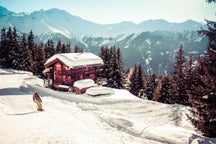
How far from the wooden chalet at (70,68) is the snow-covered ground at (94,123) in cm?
809

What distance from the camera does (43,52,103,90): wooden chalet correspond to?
128 feet

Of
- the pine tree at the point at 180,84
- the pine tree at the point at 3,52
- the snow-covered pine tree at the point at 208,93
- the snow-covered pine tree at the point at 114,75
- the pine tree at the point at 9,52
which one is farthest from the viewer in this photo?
the pine tree at the point at 3,52

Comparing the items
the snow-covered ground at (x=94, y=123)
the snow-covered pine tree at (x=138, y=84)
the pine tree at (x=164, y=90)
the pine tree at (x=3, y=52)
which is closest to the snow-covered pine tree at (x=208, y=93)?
the snow-covered ground at (x=94, y=123)

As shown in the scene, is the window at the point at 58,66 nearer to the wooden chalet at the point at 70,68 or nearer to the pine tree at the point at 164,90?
the wooden chalet at the point at 70,68

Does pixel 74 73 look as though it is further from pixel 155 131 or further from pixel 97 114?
pixel 155 131

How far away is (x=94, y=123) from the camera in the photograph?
66.3ft

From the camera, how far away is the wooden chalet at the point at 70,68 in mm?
38906

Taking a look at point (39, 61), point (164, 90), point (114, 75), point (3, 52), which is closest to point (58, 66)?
point (114, 75)

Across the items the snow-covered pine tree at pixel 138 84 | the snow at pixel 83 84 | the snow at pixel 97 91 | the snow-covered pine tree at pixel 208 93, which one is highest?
the snow-covered pine tree at pixel 208 93

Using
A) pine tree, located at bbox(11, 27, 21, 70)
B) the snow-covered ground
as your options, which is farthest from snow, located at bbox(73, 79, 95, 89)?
pine tree, located at bbox(11, 27, 21, 70)

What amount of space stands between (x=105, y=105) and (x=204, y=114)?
47.3 ft

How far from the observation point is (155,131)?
18344 mm

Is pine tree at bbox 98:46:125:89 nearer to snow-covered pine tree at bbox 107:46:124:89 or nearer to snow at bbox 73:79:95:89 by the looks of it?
snow-covered pine tree at bbox 107:46:124:89

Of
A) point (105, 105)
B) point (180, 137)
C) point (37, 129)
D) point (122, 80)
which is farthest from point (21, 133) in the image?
point (122, 80)
